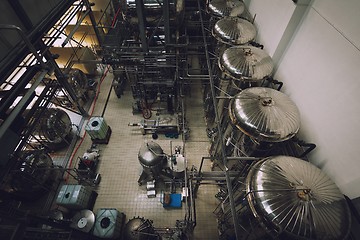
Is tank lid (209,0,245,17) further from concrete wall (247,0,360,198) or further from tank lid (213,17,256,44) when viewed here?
concrete wall (247,0,360,198)

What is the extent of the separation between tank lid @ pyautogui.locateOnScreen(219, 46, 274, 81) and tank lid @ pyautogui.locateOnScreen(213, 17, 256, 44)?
941 millimetres

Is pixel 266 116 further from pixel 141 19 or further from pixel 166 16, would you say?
pixel 141 19

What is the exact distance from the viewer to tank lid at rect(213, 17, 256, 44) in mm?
6727

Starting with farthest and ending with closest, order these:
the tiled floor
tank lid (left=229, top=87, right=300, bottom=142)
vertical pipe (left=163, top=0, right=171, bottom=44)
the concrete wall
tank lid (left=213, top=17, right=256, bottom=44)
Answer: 1. the tiled floor
2. vertical pipe (left=163, top=0, right=171, bottom=44)
3. tank lid (left=213, top=17, right=256, bottom=44)
4. tank lid (left=229, top=87, right=300, bottom=142)
5. the concrete wall

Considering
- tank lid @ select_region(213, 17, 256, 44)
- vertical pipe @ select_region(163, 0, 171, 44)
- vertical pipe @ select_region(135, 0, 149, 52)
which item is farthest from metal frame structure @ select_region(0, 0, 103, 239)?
tank lid @ select_region(213, 17, 256, 44)

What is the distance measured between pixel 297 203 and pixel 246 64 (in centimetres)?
379

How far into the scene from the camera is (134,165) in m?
8.70

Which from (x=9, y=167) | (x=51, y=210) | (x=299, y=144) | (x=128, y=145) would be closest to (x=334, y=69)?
(x=299, y=144)

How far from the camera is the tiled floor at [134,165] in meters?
7.46

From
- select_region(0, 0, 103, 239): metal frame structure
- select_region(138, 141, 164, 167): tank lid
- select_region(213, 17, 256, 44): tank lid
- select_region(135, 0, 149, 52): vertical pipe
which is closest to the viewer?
select_region(0, 0, 103, 239): metal frame structure

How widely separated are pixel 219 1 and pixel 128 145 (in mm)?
7793

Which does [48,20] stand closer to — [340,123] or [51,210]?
[51,210]

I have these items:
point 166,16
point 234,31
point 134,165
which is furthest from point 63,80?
point 234,31

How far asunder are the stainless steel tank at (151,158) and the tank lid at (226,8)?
20.6 feet
